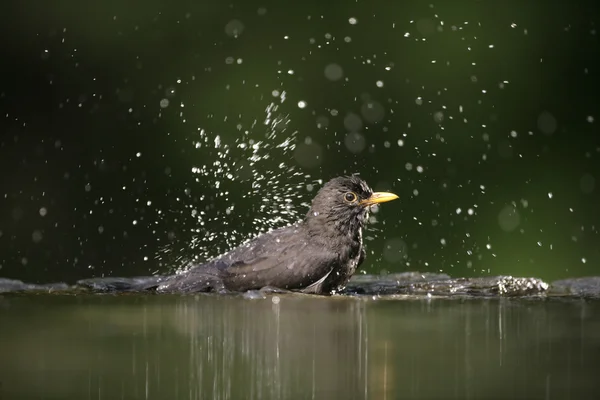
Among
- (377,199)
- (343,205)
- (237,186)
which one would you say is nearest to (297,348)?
(343,205)

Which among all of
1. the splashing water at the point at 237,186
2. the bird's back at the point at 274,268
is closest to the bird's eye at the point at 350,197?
the bird's back at the point at 274,268

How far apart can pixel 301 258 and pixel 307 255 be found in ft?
0.15

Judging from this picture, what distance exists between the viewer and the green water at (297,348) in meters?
3.91

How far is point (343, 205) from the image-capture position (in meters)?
7.14

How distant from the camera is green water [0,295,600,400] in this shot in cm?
391

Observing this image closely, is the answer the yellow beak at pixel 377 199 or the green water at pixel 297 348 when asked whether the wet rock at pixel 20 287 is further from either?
the yellow beak at pixel 377 199

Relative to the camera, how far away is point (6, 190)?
30.9 ft

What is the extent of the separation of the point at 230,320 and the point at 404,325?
2.84ft

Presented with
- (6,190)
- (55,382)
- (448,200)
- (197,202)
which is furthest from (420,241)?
(55,382)

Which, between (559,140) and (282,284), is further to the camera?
(559,140)

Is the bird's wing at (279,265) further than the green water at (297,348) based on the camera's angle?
Yes

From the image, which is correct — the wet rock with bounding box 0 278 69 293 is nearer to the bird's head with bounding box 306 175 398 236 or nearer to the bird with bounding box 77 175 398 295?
the bird with bounding box 77 175 398 295

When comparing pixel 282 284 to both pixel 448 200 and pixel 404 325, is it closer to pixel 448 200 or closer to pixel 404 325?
pixel 404 325

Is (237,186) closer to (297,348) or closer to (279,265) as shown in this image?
(279,265)
